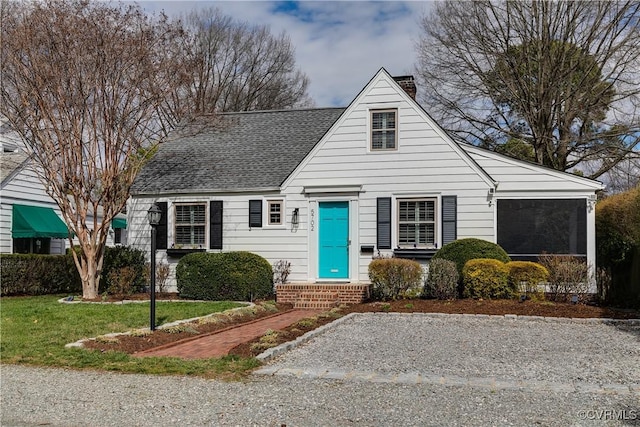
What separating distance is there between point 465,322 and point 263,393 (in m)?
6.25

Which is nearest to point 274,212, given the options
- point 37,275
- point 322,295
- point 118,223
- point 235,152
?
point 235,152

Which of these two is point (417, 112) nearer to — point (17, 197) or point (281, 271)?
point (281, 271)

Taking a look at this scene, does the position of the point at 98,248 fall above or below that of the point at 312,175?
below

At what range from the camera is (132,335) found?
904cm

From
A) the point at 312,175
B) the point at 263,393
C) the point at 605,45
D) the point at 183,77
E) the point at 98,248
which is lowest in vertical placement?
the point at 263,393

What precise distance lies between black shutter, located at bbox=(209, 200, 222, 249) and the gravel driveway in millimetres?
8364

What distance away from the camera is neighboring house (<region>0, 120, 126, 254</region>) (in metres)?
19.0

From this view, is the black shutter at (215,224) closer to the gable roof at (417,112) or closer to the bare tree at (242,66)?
the gable roof at (417,112)

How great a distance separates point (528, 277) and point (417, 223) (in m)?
3.42

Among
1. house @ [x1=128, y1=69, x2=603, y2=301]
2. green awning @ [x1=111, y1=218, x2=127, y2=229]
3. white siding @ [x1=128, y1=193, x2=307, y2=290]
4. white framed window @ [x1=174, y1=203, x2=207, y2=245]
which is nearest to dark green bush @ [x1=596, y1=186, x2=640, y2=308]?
house @ [x1=128, y1=69, x2=603, y2=301]

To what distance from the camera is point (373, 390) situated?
611 cm

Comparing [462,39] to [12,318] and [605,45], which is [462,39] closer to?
[605,45]

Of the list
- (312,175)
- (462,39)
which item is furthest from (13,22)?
(462,39)

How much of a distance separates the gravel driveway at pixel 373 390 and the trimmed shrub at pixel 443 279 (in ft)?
14.6
